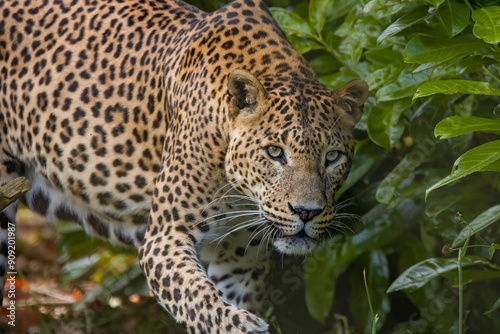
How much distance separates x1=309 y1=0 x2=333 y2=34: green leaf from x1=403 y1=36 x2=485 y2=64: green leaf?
1.49m

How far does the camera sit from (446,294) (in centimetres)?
686

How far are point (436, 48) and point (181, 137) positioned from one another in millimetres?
1725

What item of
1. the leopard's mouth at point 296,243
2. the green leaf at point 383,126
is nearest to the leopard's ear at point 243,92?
the leopard's mouth at point 296,243

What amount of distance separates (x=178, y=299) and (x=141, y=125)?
1.51 metres

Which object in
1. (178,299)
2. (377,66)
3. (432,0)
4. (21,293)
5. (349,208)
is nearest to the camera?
(432,0)

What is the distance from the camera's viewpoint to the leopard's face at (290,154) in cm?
482

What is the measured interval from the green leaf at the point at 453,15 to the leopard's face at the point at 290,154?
2.55 feet

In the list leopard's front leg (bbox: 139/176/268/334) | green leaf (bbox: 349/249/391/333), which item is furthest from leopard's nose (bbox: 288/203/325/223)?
green leaf (bbox: 349/249/391/333)

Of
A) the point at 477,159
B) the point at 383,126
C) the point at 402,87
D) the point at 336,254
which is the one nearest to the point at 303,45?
the point at 383,126

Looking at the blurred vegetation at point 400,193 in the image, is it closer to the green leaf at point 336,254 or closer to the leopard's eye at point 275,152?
the green leaf at point 336,254

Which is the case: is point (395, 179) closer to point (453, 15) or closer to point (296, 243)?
point (296, 243)

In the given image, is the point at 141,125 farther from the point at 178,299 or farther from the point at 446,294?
the point at 446,294

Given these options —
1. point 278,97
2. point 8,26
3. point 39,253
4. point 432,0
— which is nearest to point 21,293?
point 39,253

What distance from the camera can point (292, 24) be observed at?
6293mm
